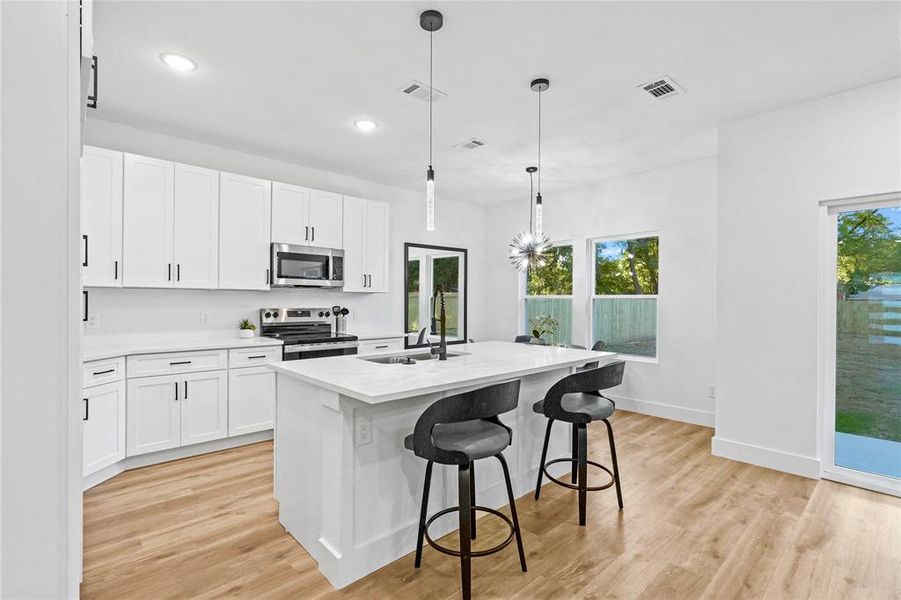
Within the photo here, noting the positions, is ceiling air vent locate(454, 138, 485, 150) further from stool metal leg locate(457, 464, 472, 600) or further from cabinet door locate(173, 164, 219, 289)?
stool metal leg locate(457, 464, 472, 600)

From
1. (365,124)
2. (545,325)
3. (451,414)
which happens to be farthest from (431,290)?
(451,414)

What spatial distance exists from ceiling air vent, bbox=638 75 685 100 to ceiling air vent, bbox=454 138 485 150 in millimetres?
1513

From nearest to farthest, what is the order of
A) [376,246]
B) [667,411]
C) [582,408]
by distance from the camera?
[582,408] < [667,411] < [376,246]

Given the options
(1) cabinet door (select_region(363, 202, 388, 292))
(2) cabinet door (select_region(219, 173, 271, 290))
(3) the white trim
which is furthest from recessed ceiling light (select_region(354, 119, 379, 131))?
(3) the white trim

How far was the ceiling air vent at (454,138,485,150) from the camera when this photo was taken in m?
4.08

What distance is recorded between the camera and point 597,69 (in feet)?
9.20

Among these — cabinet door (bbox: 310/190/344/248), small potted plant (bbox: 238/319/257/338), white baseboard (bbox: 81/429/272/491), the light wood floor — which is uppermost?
cabinet door (bbox: 310/190/344/248)

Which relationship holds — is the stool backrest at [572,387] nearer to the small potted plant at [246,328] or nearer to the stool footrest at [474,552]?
the stool footrest at [474,552]

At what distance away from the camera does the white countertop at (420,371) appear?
1917 millimetres

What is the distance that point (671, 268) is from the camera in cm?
487

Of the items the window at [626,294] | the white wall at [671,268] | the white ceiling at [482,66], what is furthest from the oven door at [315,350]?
the window at [626,294]

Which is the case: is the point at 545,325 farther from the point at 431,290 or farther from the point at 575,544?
the point at 575,544

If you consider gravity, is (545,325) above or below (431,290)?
below

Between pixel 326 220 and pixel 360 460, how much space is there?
10.6 feet
